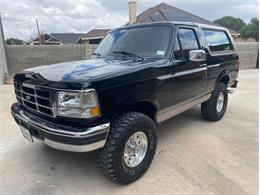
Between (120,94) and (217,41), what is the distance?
3.18 m

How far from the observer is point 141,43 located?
11.9 ft

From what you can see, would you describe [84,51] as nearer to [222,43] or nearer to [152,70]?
[222,43]

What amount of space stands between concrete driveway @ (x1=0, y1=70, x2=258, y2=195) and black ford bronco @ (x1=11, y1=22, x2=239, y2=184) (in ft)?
1.12

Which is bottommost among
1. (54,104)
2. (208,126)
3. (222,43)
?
(208,126)

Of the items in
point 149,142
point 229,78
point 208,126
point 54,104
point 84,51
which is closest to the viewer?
point 54,104

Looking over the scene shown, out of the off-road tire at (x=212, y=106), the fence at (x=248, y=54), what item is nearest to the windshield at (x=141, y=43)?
the off-road tire at (x=212, y=106)

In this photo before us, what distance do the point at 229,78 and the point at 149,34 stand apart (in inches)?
102

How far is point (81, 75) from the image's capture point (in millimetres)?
2520

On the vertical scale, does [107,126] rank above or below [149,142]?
above

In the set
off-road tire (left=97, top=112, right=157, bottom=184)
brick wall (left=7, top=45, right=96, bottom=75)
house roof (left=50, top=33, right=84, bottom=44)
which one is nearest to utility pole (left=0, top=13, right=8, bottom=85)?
brick wall (left=7, top=45, right=96, bottom=75)

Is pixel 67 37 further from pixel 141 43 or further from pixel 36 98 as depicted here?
pixel 36 98

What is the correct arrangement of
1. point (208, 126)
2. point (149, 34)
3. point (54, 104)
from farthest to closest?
point (208, 126) < point (149, 34) < point (54, 104)

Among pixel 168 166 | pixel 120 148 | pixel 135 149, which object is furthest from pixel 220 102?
pixel 120 148

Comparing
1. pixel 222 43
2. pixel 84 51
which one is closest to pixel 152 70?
pixel 222 43
